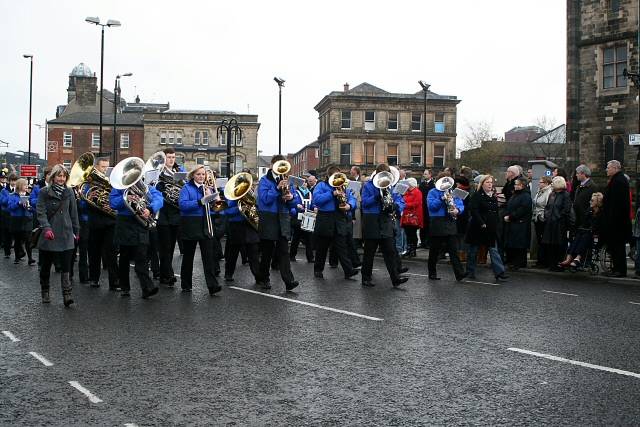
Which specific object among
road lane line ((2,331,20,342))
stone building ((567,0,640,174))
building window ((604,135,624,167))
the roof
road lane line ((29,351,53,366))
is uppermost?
the roof

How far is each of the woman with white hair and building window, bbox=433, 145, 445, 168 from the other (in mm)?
72448

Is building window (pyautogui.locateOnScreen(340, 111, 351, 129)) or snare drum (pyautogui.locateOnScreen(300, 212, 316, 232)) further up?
building window (pyautogui.locateOnScreen(340, 111, 351, 129))

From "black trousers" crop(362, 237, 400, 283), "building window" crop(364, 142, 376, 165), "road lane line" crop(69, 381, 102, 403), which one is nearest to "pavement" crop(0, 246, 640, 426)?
"road lane line" crop(69, 381, 102, 403)

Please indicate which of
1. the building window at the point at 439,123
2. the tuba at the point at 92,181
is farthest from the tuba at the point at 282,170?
the building window at the point at 439,123

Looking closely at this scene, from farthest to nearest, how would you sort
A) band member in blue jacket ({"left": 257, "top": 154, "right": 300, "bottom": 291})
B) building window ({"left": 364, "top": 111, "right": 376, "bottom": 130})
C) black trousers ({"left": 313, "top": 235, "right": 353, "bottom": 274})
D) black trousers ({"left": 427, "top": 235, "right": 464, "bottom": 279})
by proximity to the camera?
building window ({"left": 364, "top": 111, "right": 376, "bottom": 130}), black trousers ({"left": 313, "top": 235, "right": 353, "bottom": 274}), black trousers ({"left": 427, "top": 235, "right": 464, "bottom": 279}), band member in blue jacket ({"left": 257, "top": 154, "right": 300, "bottom": 291})

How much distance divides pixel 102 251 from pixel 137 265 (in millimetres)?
2333

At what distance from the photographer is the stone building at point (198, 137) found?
330ft

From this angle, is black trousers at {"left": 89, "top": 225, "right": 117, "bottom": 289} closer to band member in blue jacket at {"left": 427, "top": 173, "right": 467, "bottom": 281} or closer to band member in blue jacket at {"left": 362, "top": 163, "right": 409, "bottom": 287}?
band member in blue jacket at {"left": 362, "top": 163, "right": 409, "bottom": 287}

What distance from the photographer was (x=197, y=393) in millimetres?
6211

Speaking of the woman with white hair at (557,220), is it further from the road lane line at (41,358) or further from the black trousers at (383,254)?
the road lane line at (41,358)

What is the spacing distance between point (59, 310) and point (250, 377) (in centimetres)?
497

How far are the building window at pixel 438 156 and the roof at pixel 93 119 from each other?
38.3m

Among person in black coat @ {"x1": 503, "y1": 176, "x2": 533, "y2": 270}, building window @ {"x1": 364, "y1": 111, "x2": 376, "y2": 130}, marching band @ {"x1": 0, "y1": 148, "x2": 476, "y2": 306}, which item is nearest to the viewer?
marching band @ {"x1": 0, "y1": 148, "x2": 476, "y2": 306}

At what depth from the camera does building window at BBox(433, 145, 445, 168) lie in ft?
291
